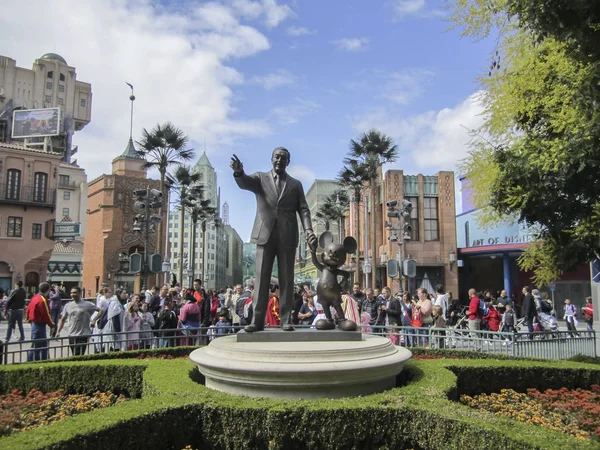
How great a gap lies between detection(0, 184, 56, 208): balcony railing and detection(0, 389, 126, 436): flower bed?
37.3 m

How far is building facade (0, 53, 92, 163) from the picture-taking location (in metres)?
59.9

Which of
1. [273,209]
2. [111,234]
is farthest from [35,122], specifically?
[273,209]

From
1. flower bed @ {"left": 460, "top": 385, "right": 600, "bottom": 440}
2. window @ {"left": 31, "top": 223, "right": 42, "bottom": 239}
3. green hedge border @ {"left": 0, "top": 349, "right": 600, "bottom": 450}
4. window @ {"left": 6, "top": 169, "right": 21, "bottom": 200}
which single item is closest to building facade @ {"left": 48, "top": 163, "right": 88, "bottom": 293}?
window @ {"left": 31, "top": 223, "right": 42, "bottom": 239}

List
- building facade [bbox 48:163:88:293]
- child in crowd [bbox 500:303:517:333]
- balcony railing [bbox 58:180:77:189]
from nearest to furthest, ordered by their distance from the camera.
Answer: child in crowd [bbox 500:303:517:333] → building facade [bbox 48:163:88:293] → balcony railing [bbox 58:180:77:189]

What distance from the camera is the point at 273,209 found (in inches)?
273

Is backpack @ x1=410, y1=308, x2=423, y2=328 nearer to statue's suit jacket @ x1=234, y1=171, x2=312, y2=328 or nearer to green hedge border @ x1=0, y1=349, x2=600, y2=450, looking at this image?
statue's suit jacket @ x1=234, y1=171, x2=312, y2=328

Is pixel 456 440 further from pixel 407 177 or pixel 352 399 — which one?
pixel 407 177

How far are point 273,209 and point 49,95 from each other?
71380mm

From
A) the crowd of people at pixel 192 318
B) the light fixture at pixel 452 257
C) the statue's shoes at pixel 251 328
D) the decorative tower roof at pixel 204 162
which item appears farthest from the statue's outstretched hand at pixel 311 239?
the decorative tower roof at pixel 204 162

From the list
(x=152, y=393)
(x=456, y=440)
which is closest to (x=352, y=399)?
(x=456, y=440)

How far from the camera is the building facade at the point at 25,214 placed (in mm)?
37906

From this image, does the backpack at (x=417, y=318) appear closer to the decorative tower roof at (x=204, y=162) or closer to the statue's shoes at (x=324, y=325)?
the statue's shoes at (x=324, y=325)

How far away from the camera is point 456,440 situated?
4.09 meters

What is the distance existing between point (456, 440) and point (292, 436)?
1.49 m
